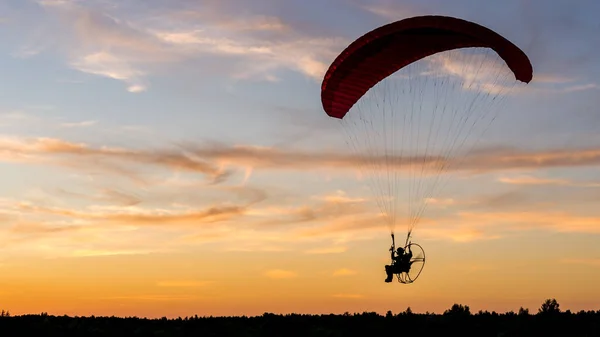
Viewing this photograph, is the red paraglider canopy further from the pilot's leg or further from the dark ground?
the dark ground

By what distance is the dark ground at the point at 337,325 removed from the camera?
125ft

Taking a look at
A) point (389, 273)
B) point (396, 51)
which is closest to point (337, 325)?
point (389, 273)

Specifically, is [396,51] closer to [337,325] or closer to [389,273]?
[389,273]

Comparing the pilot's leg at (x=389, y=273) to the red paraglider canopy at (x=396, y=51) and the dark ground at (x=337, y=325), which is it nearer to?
the dark ground at (x=337, y=325)

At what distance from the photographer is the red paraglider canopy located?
1400 inches

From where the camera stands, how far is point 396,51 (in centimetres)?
3922

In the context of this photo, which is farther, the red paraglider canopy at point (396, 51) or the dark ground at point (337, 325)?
the dark ground at point (337, 325)

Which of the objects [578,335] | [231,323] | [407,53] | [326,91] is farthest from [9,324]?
[578,335]

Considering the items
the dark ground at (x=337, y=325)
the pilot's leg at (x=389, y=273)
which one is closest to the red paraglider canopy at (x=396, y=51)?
the pilot's leg at (x=389, y=273)

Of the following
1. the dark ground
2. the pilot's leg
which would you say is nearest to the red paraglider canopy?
the pilot's leg

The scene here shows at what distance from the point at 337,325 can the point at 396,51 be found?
1144cm

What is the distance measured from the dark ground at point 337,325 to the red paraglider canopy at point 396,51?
8915mm

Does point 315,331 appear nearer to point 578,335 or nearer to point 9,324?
point 578,335

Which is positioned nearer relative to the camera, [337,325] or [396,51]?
→ [396,51]
